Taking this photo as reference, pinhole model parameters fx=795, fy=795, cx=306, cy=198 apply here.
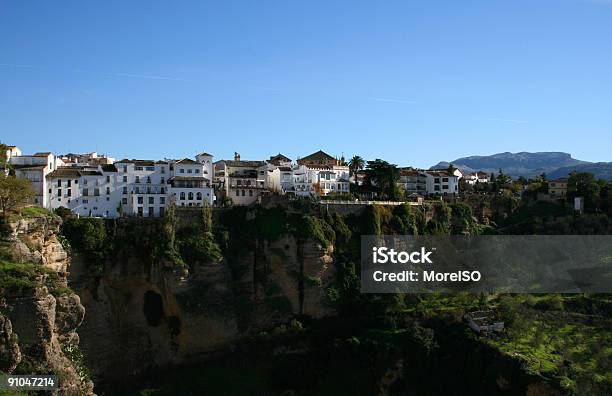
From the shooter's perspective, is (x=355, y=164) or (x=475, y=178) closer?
(x=355, y=164)

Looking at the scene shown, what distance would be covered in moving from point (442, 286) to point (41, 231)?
3012cm

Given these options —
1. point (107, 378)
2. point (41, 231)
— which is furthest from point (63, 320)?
point (107, 378)

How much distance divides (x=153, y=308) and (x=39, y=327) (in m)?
18.2

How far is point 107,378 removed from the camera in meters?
55.9

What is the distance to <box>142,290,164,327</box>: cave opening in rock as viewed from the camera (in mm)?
57844

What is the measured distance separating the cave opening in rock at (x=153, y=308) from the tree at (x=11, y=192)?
12.1m

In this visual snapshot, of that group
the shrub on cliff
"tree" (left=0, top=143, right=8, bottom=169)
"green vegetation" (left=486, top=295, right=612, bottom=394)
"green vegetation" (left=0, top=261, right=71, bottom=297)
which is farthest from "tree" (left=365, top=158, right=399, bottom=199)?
"green vegetation" (left=0, top=261, right=71, bottom=297)

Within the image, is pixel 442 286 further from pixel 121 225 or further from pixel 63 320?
pixel 63 320

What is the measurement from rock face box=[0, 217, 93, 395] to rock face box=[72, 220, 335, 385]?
9320mm

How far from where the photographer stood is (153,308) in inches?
2286

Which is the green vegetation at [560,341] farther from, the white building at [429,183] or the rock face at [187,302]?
the white building at [429,183]

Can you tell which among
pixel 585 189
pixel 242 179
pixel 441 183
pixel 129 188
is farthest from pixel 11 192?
pixel 585 189

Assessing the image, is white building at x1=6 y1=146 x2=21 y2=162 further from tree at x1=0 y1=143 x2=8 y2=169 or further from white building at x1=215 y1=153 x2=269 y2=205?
white building at x1=215 y1=153 x2=269 y2=205

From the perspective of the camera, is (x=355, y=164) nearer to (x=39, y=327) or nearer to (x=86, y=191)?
(x=86, y=191)
